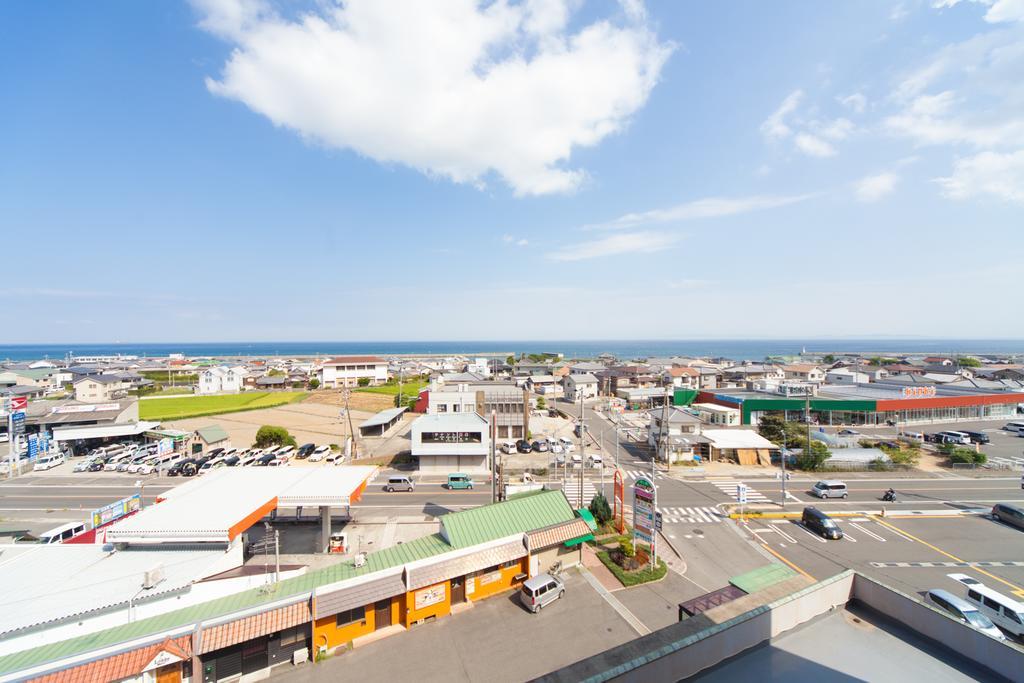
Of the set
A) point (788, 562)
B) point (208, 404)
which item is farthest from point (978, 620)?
point (208, 404)

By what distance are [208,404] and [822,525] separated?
3181 inches

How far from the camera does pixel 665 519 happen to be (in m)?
26.6

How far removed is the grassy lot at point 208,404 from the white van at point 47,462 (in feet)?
52.3

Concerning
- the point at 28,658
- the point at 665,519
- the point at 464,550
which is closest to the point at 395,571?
the point at 464,550

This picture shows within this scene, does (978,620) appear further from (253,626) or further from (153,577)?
(153,577)

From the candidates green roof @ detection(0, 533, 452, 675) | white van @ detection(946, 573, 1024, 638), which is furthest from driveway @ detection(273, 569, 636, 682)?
white van @ detection(946, 573, 1024, 638)

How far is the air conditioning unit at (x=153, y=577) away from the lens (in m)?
14.0

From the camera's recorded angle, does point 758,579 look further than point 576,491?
No

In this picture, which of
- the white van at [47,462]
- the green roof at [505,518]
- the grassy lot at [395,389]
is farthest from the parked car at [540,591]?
the grassy lot at [395,389]

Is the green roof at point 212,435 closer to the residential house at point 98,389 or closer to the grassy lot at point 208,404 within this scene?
Result: the grassy lot at point 208,404

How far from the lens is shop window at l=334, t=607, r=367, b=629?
15252 millimetres

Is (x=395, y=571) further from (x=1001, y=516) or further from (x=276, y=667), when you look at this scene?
(x=1001, y=516)

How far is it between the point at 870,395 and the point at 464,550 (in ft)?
205

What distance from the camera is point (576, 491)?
3139 cm
